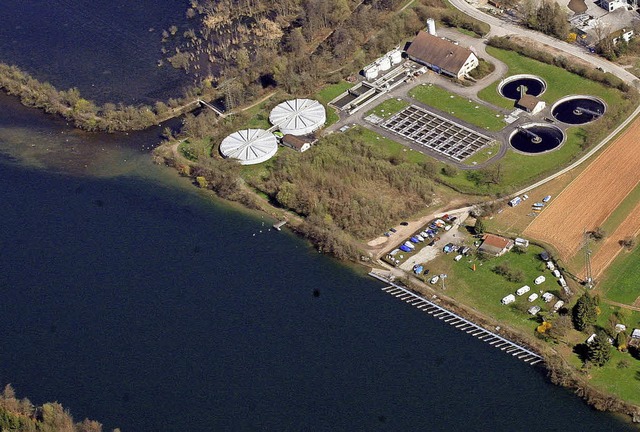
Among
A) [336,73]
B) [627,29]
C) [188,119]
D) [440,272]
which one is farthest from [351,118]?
[627,29]

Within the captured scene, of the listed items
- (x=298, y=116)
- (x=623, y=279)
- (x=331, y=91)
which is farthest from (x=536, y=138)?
(x=298, y=116)

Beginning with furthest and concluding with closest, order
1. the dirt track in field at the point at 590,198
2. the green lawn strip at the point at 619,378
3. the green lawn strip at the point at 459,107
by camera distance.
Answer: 1. the green lawn strip at the point at 459,107
2. the dirt track in field at the point at 590,198
3. the green lawn strip at the point at 619,378

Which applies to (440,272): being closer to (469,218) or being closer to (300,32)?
(469,218)

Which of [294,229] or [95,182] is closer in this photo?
[294,229]

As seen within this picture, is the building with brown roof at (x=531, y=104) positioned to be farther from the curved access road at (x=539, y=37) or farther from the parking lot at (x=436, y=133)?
the curved access road at (x=539, y=37)

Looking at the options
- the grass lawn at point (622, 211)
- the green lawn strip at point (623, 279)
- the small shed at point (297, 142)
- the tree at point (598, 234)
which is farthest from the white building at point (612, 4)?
the green lawn strip at point (623, 279)

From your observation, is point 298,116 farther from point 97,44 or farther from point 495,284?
point 97,44

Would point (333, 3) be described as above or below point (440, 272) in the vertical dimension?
above
